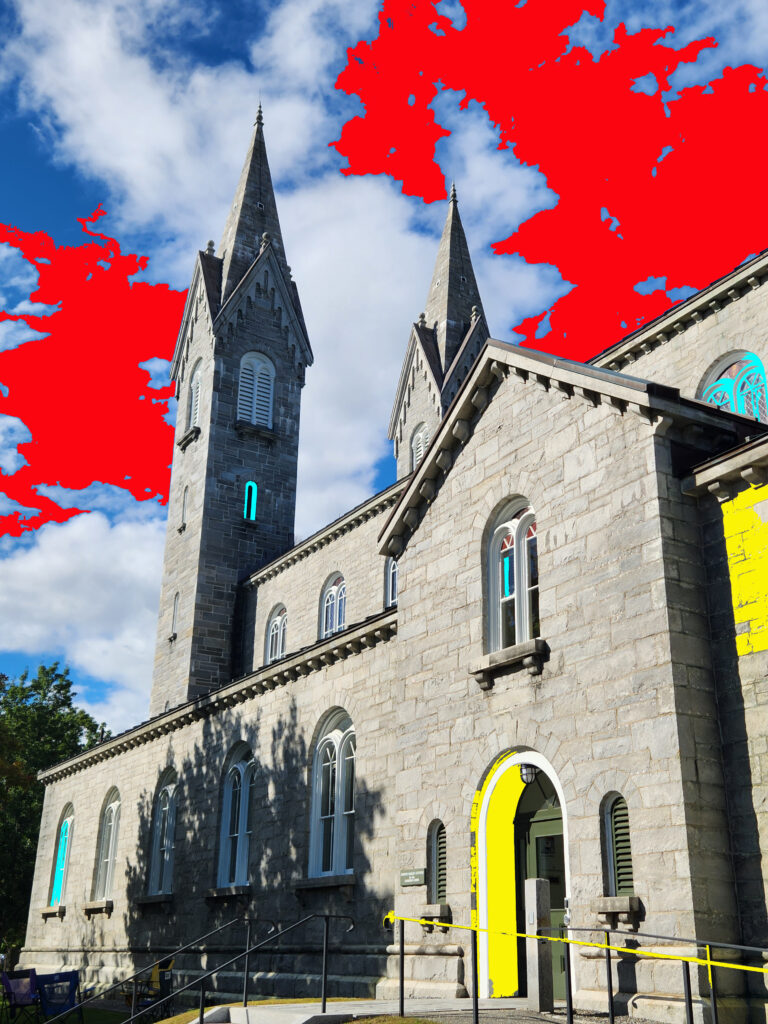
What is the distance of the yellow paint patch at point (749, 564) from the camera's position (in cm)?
1264

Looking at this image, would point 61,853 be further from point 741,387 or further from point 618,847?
point 741,387

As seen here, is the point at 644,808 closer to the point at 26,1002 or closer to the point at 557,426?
the point at 557,426

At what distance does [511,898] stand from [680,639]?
517 cm

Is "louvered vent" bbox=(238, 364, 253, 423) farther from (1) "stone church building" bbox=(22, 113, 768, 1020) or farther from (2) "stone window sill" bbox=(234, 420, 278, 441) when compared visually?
(1) "stone church building" bbox=(22, 113, 768, 1020)

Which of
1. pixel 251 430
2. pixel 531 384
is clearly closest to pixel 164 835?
pixel 251 430

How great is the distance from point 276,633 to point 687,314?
Result: 64.3 feet

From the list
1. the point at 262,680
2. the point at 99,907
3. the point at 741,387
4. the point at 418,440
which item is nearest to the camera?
the point at 741,387

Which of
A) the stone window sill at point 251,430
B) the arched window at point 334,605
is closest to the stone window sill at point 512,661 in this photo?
the arched window at point 334,605

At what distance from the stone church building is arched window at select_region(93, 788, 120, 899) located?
294 millimetres

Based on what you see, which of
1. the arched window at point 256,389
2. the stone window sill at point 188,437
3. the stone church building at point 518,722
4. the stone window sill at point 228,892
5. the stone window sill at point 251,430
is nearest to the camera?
the stone church building at point 518,722

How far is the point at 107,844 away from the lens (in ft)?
102

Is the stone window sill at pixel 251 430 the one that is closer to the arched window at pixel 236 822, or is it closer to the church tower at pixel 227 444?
the church tower at pixel 227 444

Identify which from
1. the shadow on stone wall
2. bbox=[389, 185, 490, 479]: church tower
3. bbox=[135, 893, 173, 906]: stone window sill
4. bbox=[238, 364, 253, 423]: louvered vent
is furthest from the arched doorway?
bbox=[238, 364, 253, 423]: louvered vent

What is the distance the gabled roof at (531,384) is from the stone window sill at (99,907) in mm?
16011
